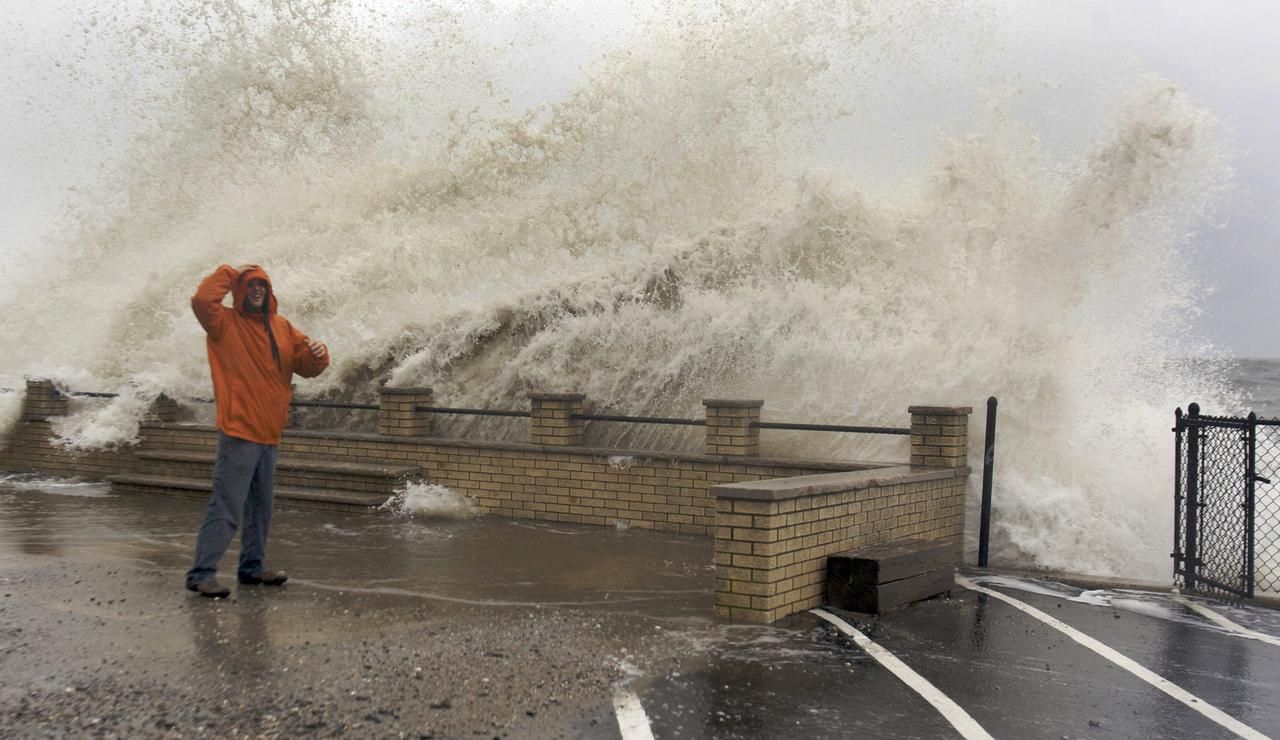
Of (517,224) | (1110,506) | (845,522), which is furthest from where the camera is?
(517,224)

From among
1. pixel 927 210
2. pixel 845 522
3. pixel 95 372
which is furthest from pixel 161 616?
pixel 95 372

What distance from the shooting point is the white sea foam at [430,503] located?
33.3 feet

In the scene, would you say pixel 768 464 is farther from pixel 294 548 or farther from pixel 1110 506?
pixel 294 548

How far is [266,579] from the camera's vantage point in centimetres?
664

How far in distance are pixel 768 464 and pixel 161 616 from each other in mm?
5058

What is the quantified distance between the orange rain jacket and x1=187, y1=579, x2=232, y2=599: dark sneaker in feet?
3.08

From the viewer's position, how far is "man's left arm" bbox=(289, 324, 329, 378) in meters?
6.84

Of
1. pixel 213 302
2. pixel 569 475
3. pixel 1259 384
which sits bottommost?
pixel 569 475

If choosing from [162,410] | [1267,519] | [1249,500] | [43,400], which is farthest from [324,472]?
[1267,519]

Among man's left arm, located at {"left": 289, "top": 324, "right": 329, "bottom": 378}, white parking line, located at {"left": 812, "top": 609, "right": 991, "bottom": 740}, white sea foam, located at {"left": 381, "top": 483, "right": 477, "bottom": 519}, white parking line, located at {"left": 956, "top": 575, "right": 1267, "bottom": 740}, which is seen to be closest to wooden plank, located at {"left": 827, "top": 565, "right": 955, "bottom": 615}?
white parking line, located at {"left": 812, "top": 609, "right": 991, "bottom": 740}

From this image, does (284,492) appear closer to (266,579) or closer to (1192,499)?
(266,579)

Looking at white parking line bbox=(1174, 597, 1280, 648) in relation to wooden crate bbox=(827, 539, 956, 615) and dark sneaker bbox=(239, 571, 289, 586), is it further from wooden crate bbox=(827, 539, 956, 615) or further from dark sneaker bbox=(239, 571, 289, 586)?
dark sneaker bbox=(239, 571, 289, 586)

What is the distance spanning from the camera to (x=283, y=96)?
646 inches

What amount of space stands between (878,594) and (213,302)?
4.53m
